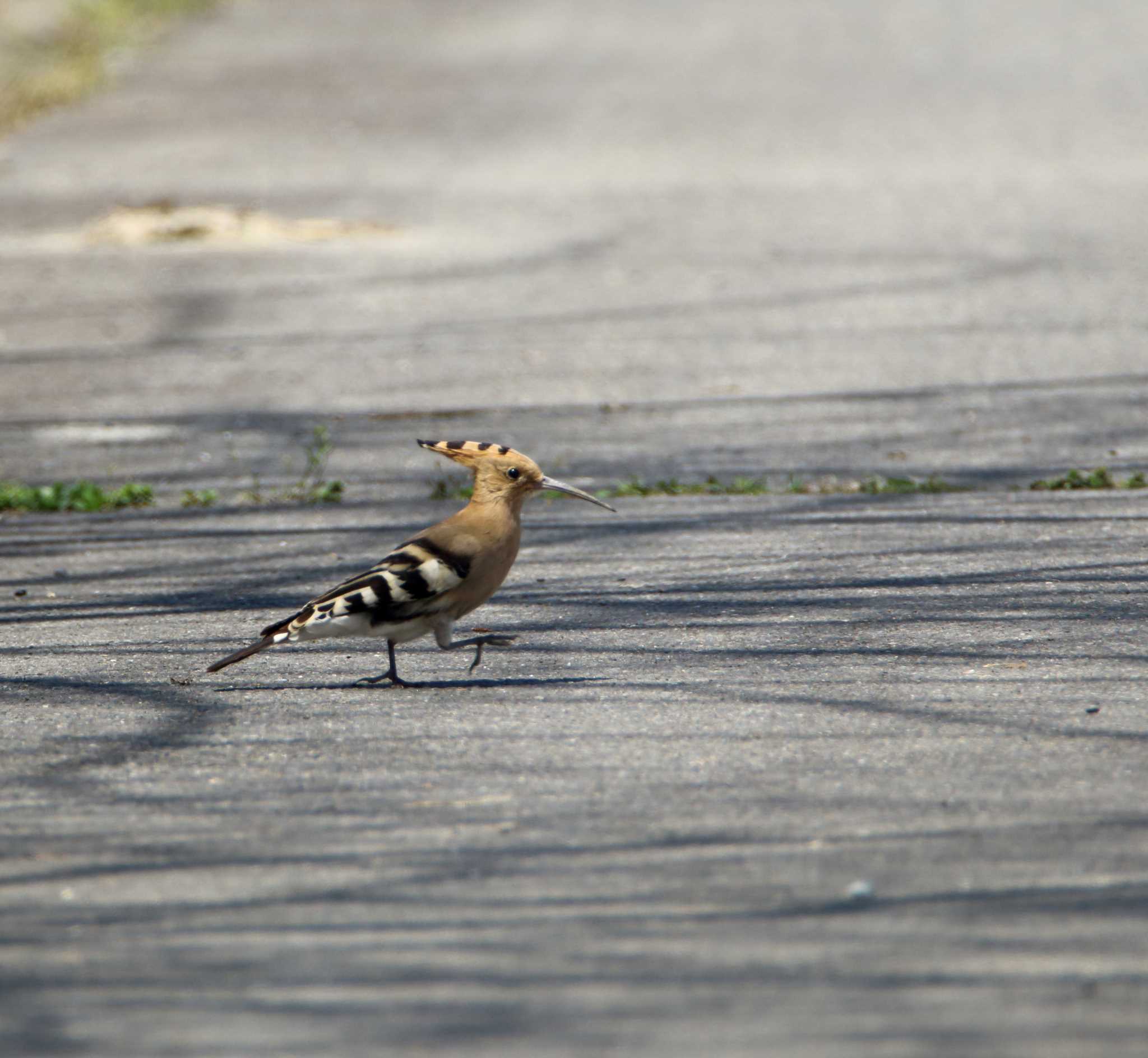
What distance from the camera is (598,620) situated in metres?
6.85

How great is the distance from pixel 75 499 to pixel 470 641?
3907 mm

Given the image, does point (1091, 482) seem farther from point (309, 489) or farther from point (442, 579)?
point (442, 579)

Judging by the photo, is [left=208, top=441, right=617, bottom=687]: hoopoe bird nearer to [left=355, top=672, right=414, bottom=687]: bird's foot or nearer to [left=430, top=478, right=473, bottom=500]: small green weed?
[left=355, top=672, right=414, bottom=687]: bird's foot

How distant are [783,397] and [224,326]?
4.39 m

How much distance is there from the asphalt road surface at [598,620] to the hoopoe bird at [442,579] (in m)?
0.23

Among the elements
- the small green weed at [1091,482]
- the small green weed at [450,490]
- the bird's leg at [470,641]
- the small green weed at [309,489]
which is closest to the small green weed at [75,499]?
the small green weed at [309,489]

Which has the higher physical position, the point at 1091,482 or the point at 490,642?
the point at 490,642

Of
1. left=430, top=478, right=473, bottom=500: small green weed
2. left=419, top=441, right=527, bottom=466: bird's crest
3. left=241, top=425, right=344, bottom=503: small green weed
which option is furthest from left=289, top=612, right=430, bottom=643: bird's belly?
left=241, top=425, right=344, bottom=503: small green weed

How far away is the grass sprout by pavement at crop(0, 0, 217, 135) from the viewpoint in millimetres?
22641

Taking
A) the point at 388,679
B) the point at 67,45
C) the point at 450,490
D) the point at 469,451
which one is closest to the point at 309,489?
the point at 450,490

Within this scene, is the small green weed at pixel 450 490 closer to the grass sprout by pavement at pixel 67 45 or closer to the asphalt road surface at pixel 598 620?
the asphalt road surface at pixel 598 620

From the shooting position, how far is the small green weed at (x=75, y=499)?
9.15 metres

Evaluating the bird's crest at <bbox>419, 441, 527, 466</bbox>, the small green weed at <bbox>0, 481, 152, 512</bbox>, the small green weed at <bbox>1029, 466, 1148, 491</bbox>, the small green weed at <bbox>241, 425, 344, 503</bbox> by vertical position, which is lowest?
the small green weed at <bbox>1029, 466, 1148, 491</bbox>

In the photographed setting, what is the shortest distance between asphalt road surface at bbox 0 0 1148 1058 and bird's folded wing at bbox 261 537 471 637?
0.99 feet
